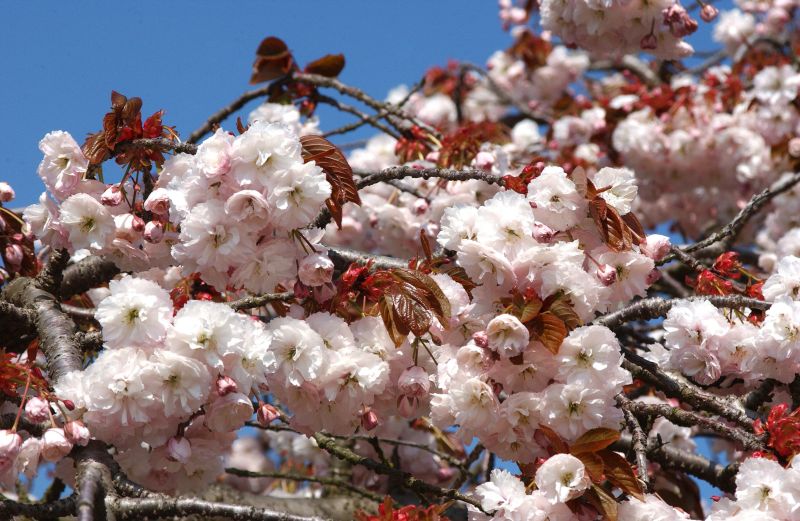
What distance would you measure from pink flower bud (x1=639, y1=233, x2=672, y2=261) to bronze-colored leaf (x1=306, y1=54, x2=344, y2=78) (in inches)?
87.5

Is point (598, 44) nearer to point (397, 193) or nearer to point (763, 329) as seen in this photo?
point (397, 193)

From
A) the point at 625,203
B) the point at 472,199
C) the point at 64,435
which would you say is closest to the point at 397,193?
the point at 472,199

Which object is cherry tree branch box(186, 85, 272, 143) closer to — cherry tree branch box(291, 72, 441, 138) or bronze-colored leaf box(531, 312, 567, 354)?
cherry tree branch box(291, 72, 441, 138)

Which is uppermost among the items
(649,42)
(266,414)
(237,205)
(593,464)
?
(649,42)

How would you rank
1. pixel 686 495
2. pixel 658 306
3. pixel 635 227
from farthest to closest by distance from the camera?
pixel 686 495 < pixel 658 306 < pixel 635 227

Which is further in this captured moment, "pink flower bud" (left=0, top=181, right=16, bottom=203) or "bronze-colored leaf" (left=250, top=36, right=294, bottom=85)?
"bronze-colored leaf" (left=250, top=36, right=294, bottom=85)

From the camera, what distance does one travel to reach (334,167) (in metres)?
2.30

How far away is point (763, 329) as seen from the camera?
240cm

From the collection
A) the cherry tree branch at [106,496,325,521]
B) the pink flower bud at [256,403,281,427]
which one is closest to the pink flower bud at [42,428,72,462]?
the cherry tree branch at [106,496,325,521]

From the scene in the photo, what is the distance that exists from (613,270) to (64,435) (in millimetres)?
1267

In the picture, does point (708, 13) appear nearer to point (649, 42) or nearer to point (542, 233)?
point (649, 42)

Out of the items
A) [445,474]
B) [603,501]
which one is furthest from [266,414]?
[445,474]

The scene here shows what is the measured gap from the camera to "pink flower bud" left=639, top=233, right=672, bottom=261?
2.36 m

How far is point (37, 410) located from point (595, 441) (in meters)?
1.21
